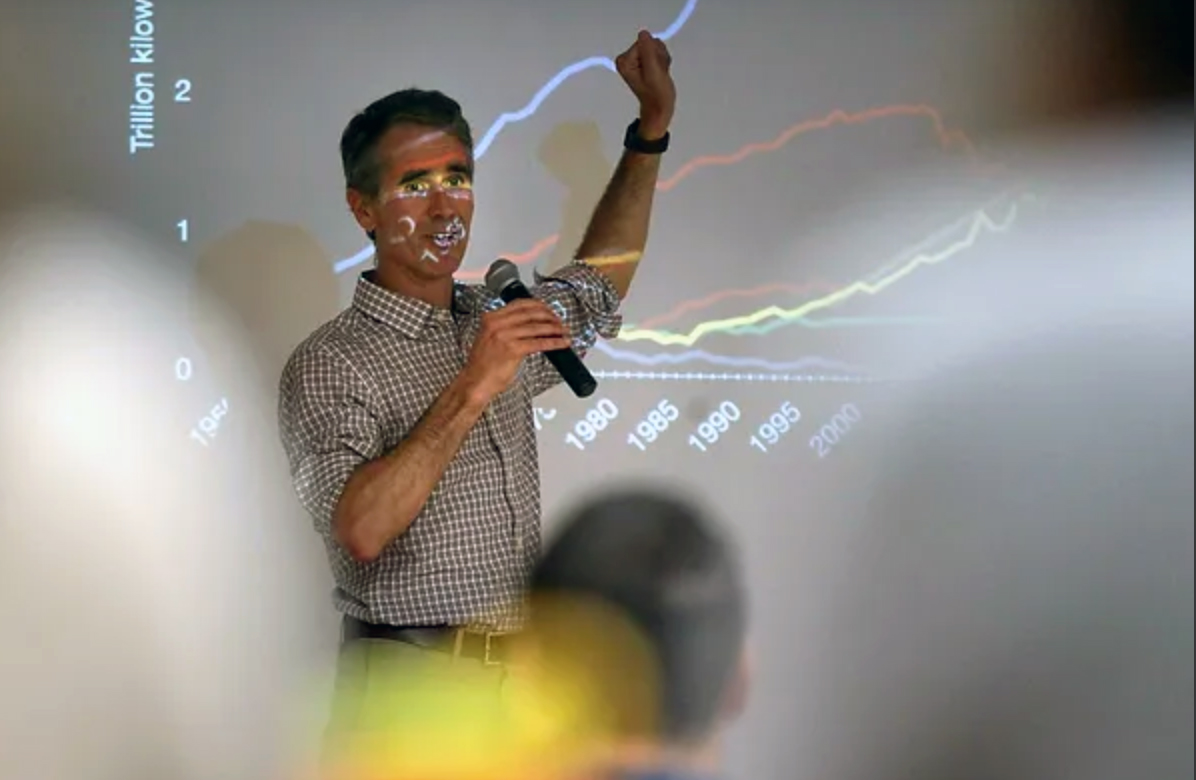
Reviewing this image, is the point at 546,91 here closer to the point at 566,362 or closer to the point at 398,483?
the point at 566,362

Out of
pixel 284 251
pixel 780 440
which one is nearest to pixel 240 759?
pixel 284 251

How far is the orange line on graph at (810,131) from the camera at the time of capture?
5.91 ft

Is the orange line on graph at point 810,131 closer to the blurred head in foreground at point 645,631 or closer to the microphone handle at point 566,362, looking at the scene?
the microphone handle at point 566,362

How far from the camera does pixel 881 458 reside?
192 cm

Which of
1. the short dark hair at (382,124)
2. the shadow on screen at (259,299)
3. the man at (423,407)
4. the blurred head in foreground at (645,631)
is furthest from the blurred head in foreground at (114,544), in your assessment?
the blurred head in foreground at (645,631)

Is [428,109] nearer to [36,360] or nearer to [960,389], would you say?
[36,360]

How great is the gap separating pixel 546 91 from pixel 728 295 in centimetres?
37

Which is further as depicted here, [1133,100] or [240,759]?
[1133,100]

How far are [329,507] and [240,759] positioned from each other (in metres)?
0.48

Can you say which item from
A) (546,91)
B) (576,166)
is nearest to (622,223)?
(576,166)

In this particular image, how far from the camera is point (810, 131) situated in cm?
188

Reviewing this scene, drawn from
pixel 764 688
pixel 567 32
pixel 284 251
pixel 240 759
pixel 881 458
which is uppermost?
pixel 567 32

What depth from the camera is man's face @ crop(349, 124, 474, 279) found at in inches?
65.4

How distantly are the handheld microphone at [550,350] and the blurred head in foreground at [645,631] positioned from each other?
9.3 inches
